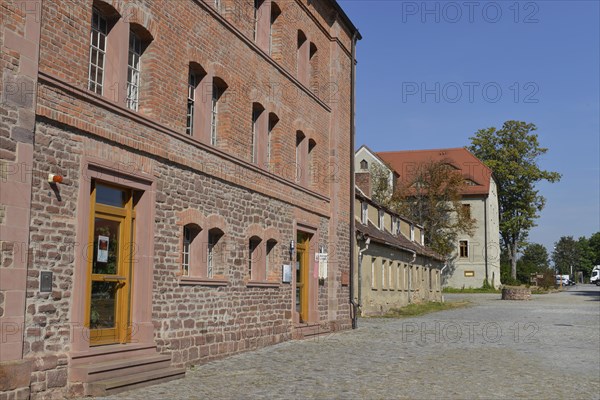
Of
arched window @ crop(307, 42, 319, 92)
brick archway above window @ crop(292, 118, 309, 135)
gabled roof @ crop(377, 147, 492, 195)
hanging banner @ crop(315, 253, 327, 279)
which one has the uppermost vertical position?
gabled roof @ crop(377, 147, 492, 195)

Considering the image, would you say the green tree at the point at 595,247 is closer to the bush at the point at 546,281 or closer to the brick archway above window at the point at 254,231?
the bush at the point at 546,281

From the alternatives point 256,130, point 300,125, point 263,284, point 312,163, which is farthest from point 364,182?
point 263,284

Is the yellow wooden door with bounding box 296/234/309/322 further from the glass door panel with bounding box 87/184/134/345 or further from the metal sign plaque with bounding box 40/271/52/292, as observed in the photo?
the metal sign plaque with bounding box 40/271/52/292

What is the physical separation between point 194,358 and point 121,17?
20.8 ft

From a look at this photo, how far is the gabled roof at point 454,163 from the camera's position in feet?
224

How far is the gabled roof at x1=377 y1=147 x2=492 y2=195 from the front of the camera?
224 feet

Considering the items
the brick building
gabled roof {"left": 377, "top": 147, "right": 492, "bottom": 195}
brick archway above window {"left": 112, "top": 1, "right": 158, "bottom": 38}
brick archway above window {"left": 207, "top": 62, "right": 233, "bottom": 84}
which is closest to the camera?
the brick building

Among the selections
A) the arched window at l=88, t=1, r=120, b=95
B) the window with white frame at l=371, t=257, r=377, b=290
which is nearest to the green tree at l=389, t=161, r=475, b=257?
the window with white frame at l=371, t=257, r=377, b=290

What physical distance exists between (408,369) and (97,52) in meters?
7.95

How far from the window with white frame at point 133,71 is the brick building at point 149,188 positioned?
3 centimetres

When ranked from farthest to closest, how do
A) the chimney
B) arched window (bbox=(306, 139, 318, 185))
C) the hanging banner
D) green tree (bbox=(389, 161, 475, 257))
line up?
green tree (bbox=(389, 161, 475, 257))
the chimney
arched window (bbox=(306, 139, 318, 185))
the hanging banner

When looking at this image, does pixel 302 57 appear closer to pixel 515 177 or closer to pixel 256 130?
pixel 256 130

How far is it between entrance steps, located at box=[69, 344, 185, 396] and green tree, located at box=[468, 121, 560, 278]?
62.6 meters

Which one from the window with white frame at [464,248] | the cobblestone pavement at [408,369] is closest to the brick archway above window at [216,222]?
the cobblestone pavement at [408,369]
